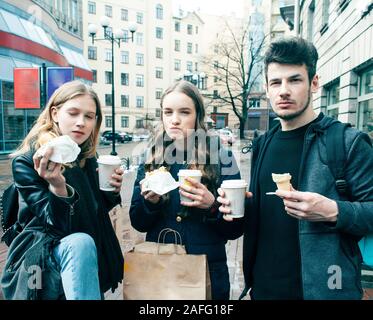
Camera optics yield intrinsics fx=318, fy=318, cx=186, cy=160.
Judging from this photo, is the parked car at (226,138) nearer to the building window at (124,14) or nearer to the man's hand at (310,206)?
the man's hand at (310,206)

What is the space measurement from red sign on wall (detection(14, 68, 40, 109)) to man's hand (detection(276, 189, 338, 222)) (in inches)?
422

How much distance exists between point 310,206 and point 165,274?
83cm

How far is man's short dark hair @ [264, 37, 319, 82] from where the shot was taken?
1.73m

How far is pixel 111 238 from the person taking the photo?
1.93 m

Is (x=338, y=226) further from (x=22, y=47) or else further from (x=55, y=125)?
(x=22, y=47)

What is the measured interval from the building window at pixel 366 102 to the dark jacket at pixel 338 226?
19.2 feet

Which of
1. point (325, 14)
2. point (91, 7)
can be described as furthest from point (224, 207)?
point (91, 7)

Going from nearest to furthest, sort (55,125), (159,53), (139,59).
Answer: (55,125) < (139,59) < (159,53)

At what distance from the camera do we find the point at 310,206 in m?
1.42

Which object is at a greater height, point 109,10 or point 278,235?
point 109,10

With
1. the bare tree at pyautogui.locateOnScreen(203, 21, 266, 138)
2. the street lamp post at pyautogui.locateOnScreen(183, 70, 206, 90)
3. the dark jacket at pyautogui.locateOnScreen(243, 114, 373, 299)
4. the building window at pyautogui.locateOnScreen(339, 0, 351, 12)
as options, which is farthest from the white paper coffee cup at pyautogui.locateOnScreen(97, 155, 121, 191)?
the bare tree at pyautogui.locateOnScreen(203, 21, 266, 138)

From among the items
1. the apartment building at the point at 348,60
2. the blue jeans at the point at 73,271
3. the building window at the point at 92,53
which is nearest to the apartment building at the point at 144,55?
the building window at the point at 92,53
